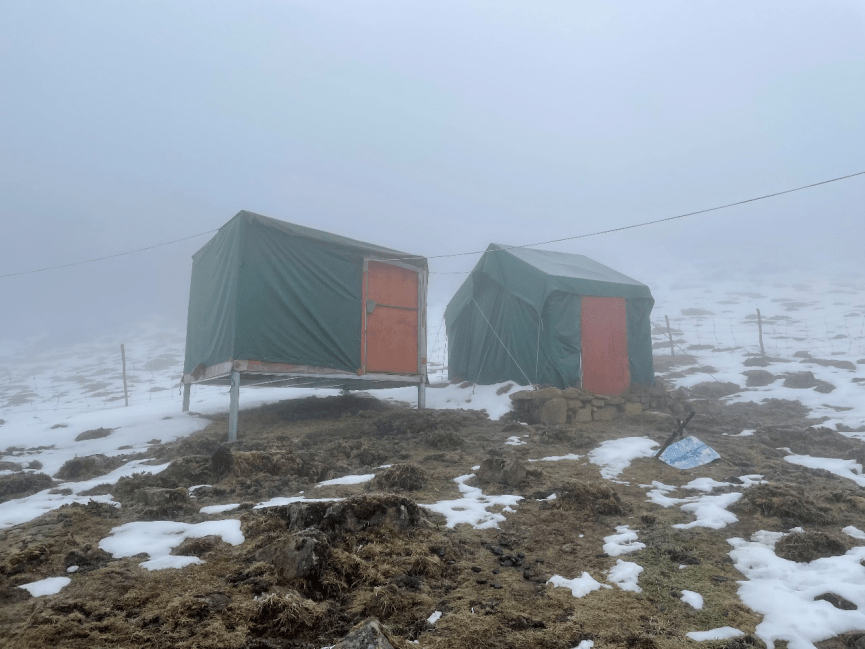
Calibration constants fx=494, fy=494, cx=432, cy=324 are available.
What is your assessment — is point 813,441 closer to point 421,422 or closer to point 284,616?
point 421,422

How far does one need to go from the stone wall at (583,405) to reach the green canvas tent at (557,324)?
65 cm

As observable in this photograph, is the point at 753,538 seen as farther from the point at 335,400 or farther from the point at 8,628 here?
the point at 335,400

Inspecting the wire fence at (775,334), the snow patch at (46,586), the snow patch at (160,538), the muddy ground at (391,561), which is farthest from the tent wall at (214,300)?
the wire fence at (775,334)

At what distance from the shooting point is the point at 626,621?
2.76 m

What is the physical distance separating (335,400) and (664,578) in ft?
34.1

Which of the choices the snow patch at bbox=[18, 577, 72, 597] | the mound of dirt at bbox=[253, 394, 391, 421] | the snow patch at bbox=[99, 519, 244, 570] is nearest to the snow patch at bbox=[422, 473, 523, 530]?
the snow patch at bbox=[99, 519, 244, 570]

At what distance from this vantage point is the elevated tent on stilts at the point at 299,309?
30.3ft

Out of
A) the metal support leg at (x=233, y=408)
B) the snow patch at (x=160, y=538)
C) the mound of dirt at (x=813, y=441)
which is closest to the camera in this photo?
the snow patch at (x=160, y=538)

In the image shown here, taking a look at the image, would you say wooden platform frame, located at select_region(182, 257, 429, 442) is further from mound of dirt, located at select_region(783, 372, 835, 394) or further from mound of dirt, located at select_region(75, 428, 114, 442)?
mound of dirt, located at select_region(783, 372, 835, 394)

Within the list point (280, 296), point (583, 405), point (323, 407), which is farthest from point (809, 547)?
point (323, 407)

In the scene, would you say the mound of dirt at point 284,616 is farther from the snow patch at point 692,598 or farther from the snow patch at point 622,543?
the snow patch at point 622,543

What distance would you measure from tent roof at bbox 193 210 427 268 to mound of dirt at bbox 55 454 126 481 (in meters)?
4.62

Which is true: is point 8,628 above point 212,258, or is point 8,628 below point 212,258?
below

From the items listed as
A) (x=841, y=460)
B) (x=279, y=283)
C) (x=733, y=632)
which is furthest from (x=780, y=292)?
(x=733, y=632)
